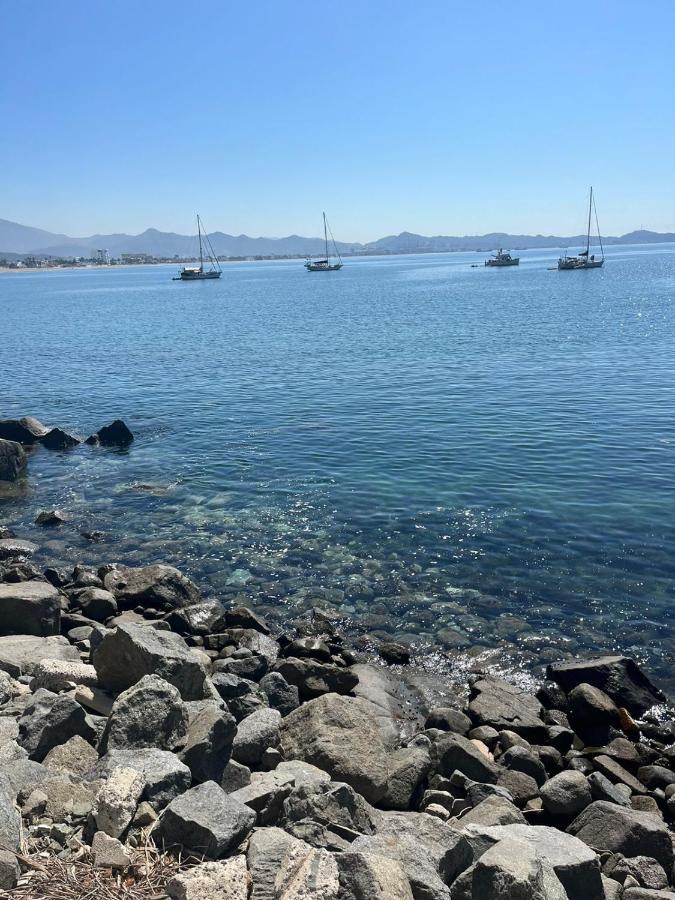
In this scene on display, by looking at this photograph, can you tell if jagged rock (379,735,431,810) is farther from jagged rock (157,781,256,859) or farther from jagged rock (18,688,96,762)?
jagged rock (18,688,96,762)

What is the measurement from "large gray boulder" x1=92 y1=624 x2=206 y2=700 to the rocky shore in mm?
33

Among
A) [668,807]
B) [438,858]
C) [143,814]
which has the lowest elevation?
[668,807]

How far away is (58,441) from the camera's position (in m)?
36.4

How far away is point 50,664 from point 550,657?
10.4 meters

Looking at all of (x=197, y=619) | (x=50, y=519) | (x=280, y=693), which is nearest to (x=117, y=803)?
(x=280, y=693)

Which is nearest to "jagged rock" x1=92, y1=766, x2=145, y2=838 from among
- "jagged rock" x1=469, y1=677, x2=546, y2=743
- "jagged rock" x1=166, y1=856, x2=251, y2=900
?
"jagged rock" x1=166, y1=856, x2=251, y2=900

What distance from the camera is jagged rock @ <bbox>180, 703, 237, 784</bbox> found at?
960 cm

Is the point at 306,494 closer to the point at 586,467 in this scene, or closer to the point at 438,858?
the point at 586,467

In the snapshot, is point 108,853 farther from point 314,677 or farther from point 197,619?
point 197,619

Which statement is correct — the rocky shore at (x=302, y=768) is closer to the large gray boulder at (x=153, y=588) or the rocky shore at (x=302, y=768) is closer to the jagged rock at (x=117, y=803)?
the jagged rock at (x=117, y=803)

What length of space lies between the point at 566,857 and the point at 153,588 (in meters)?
12.9

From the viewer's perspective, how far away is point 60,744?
10.3 metres

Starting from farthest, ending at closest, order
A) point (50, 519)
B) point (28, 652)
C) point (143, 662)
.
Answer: point (50, 519) → point (28, 652) → point (143, 662)

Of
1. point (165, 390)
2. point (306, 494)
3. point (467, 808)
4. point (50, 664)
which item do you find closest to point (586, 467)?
point (306, 494)
